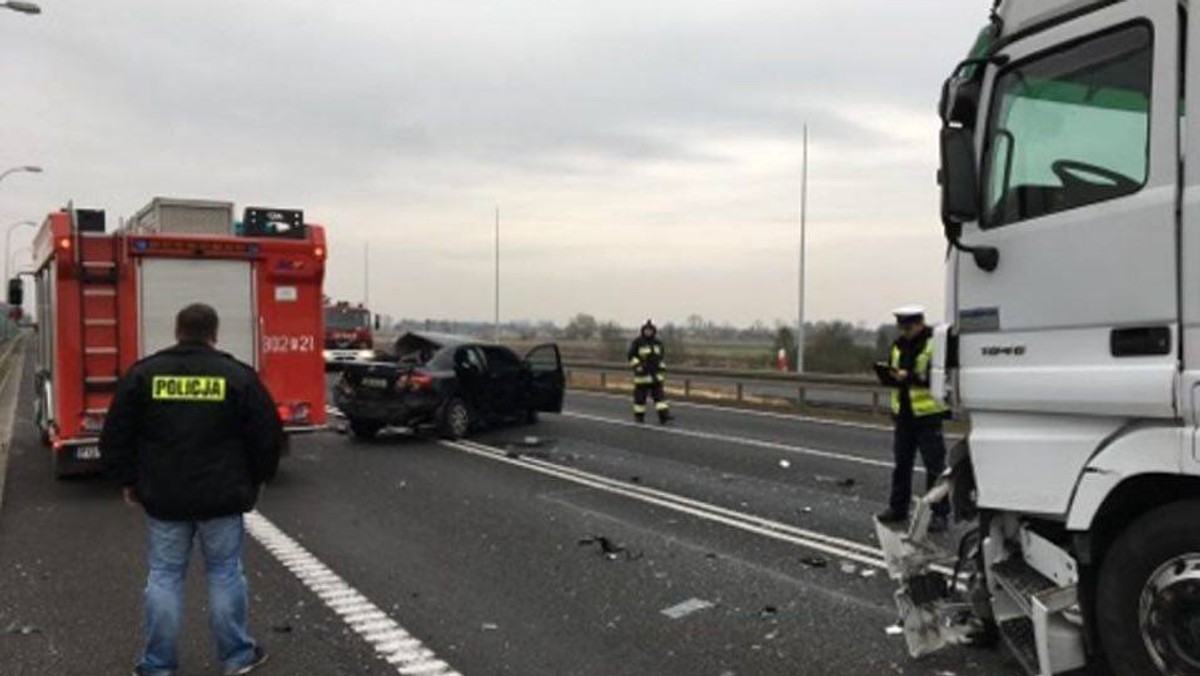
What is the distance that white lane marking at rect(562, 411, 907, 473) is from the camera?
1246 centimetres

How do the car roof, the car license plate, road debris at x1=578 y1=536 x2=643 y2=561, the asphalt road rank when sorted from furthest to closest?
the car roof < the car license plate < road debris at x1=578 y1=536 x2=643 y2=561 < the asphalt road

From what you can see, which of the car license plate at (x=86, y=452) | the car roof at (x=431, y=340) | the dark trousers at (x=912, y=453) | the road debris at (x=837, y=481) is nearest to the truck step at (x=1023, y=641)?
the dark trousers at (x=912, y=453)

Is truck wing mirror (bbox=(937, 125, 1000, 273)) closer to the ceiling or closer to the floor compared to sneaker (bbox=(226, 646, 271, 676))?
closer to the ceiling

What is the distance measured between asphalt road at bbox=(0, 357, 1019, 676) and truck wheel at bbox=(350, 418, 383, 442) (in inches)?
88.3

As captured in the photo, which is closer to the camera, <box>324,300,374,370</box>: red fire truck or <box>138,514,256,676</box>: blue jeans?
<box>138,514,256,676</box>: blue jeans

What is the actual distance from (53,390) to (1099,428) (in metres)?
10.1

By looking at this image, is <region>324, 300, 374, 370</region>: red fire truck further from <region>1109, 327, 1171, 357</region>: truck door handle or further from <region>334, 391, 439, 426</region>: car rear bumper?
<region>1109, 327, 1171, 357</region>: truck door handle

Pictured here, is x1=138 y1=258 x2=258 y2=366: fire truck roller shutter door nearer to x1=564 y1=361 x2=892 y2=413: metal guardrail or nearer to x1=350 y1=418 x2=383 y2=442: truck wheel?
x1=350 y1=418 x2=383 y2=442: truck wheel

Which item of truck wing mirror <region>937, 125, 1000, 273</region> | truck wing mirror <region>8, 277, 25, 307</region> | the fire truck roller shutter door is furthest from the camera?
truck wing mirror <region>8, 277, 25, 307</region>

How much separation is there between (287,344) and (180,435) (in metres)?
Result: 6.99

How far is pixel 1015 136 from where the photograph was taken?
416 cm

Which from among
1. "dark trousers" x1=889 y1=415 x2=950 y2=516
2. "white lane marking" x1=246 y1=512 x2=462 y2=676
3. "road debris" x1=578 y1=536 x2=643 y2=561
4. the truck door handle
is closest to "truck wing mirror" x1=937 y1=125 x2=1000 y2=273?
the truck door handle

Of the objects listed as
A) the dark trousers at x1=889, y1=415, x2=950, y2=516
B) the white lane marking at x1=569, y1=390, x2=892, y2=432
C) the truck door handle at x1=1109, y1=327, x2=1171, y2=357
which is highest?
the truck door handle at x1=1109, y1=327, x2=1171, y2=357

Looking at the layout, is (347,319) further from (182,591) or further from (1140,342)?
(1140,342)
